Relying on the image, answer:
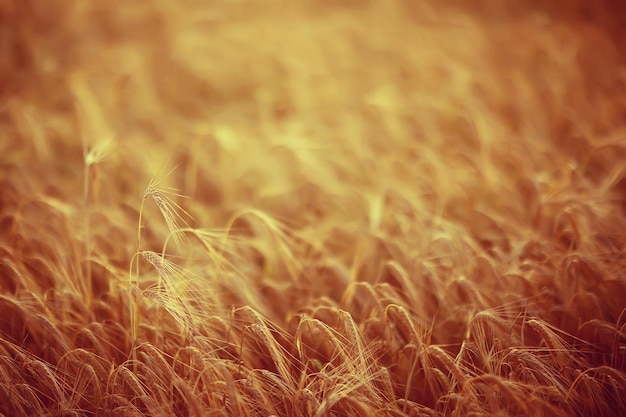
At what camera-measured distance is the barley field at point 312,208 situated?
149 centimetres

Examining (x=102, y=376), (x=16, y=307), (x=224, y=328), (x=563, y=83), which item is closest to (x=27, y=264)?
(x=16, y=307)

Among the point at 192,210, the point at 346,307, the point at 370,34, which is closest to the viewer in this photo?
the point at 346,307

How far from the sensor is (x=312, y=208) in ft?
8.84

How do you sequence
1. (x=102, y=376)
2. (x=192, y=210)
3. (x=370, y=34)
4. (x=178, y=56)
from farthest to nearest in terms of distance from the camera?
(x=370, y=34) < (x=178, y=56) < (x=192, y=210) < (x=102, y=376)

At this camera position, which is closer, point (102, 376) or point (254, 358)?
point (102, 376)

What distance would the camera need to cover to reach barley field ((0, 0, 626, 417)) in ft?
4.88

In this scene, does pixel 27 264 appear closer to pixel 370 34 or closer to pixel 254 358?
pixel 254 358

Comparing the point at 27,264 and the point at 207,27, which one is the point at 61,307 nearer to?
the point at 27,264

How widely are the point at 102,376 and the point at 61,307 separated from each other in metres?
0.39

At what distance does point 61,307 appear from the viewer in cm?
178

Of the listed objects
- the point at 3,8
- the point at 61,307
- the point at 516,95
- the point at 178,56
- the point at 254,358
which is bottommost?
the point at 254,358

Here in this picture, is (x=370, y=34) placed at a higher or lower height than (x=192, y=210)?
higher

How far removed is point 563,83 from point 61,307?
3.43 meters

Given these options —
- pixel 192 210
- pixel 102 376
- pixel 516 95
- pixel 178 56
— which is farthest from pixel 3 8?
pixel 516 95
